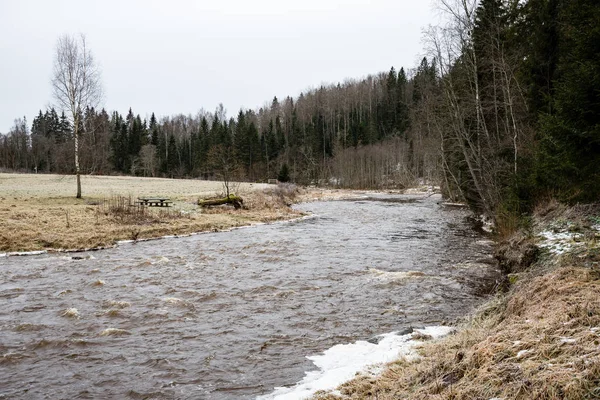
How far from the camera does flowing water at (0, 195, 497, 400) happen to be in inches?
239

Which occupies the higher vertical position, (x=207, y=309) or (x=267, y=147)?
(x=267, y=147)

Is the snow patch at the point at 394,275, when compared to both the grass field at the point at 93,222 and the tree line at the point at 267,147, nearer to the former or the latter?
the grass field at the point at 93,222

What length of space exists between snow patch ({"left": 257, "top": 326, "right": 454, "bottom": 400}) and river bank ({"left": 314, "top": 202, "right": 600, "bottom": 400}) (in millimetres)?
257

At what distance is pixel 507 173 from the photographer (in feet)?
62.6

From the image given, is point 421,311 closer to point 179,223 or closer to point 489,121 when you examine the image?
point 179,223

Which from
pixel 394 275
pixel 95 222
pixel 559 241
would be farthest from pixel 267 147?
pixel 559 241

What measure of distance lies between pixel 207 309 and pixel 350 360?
13.6 feet

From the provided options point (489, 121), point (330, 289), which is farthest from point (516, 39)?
point (330, 289)

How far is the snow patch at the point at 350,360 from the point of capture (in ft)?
17.6

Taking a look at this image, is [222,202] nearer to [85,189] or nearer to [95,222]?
[95,222]

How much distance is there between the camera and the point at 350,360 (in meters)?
6.29

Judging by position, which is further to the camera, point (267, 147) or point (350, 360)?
point (267, 147)

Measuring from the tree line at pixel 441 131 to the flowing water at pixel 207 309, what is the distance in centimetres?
426

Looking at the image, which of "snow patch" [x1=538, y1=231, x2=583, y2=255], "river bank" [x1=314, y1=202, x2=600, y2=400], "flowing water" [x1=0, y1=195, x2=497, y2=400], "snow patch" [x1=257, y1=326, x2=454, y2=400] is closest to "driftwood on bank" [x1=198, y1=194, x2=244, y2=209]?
"flowing water" [x1=0, y1=195, x2=497, y2=400]
